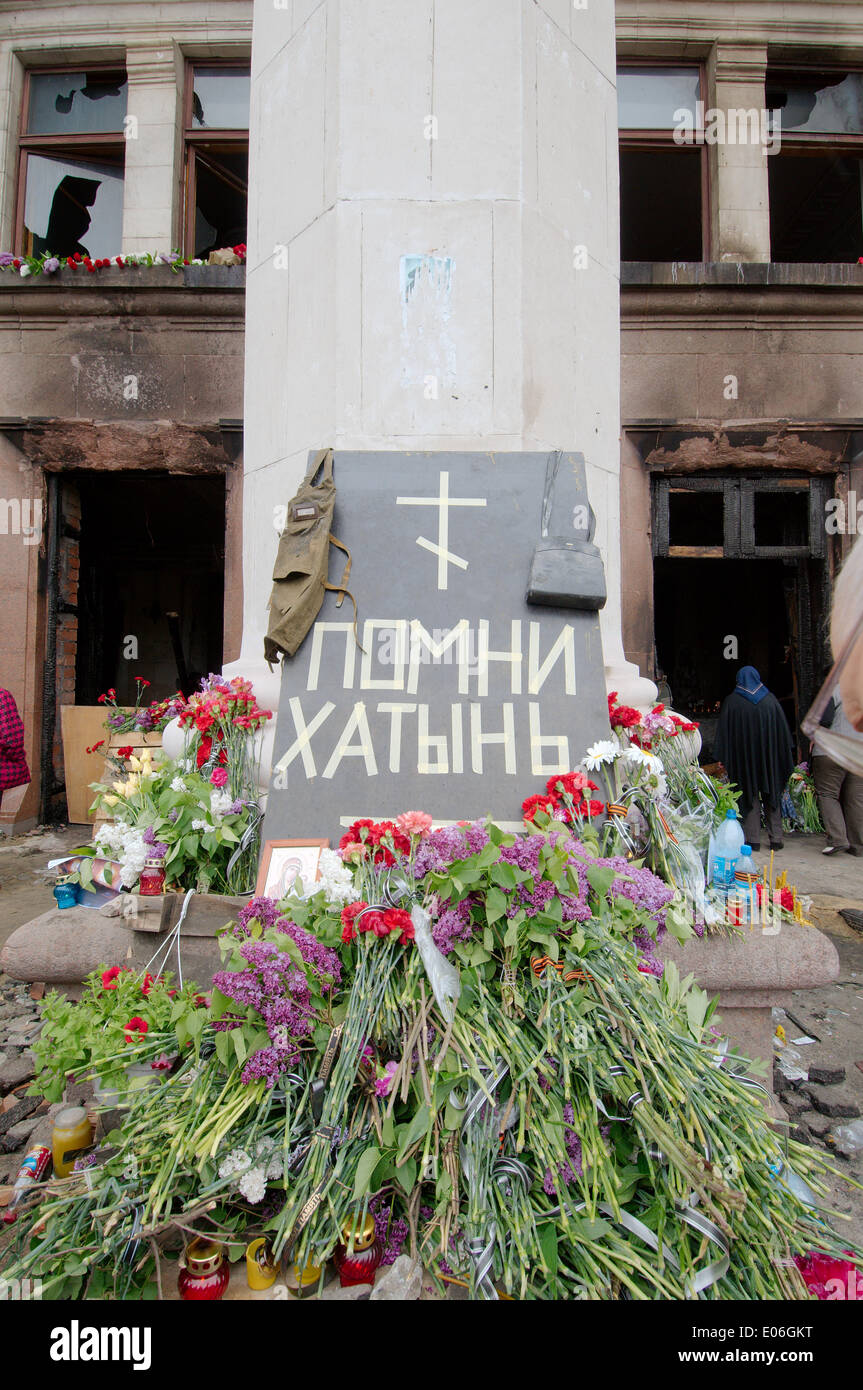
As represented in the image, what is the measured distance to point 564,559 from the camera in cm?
280

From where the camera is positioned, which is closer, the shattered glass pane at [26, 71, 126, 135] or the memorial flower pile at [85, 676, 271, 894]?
the memorial flower pile at [85, 676, 271, 894]

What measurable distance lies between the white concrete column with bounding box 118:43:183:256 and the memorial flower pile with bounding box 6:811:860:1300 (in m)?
8.55

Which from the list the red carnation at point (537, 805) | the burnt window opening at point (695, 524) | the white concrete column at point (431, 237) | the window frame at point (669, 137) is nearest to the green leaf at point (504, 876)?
the red carnation at point (537, 805)

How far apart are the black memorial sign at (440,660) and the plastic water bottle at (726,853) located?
584 mm

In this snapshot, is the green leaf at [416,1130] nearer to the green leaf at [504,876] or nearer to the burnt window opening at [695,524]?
the green leaf at [504,876]

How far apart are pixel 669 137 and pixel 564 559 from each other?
8183 mm

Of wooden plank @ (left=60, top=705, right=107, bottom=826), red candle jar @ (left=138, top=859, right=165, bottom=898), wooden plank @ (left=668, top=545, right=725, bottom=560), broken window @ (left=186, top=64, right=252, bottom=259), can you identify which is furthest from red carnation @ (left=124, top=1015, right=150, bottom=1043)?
broken window @ (left=186, top=64, right=252, bottom=259)

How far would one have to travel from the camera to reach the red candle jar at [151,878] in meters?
2.55

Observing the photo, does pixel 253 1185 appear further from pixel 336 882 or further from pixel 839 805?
pixel 839 805

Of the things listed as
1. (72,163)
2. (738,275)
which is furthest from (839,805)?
(72,163)

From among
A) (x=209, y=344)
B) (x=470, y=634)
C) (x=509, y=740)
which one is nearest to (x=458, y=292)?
(x=470, y=634)

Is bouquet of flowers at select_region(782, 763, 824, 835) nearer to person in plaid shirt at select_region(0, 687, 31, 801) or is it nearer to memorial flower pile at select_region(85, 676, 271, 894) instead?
memorial flower pile at select_region(85, 676, 271, 894)

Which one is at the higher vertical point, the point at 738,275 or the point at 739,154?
the point at 739,154

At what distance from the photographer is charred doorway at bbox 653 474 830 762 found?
7.93 meters
